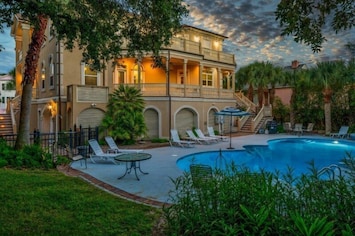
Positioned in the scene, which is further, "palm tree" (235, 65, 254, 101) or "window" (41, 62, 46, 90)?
"palm tree" (235, 65, 254, 101)

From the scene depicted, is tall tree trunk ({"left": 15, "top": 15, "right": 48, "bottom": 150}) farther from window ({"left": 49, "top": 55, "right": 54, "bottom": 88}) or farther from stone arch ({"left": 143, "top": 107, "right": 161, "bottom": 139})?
stone arch ({"left": 143, "top": 107, "right": 161, "bottom": 139})

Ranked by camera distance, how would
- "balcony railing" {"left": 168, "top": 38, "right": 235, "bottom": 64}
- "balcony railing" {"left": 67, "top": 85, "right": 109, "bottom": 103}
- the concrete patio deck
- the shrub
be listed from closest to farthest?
the concrete patio deck → the shrub → "balcony railing" {"left": 67, "top": 85, "right": 109, "bottom": 103} → "balcony railing" {"left": 168, "top": 38, "right": 235, "bottom": 64}

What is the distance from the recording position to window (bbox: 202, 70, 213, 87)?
102 feet

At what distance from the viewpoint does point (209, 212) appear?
4297 millimetres

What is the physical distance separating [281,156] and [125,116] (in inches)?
465

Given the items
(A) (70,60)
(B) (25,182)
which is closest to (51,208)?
(B) (25,182)

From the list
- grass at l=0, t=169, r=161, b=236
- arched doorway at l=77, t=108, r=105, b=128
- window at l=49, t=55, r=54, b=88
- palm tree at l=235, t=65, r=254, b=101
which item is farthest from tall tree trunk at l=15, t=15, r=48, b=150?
palm tree at l=235, t=65, r=254, b=101

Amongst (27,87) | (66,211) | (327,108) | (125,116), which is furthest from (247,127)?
(66,211)

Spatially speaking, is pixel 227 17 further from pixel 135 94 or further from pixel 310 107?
pixel 310 107

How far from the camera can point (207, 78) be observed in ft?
104

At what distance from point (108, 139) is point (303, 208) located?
42.8 ft

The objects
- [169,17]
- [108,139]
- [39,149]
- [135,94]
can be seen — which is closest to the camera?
[169,17]

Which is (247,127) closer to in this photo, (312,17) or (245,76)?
(245,76)

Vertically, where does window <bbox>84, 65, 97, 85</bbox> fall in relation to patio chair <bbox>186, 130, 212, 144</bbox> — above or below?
above
